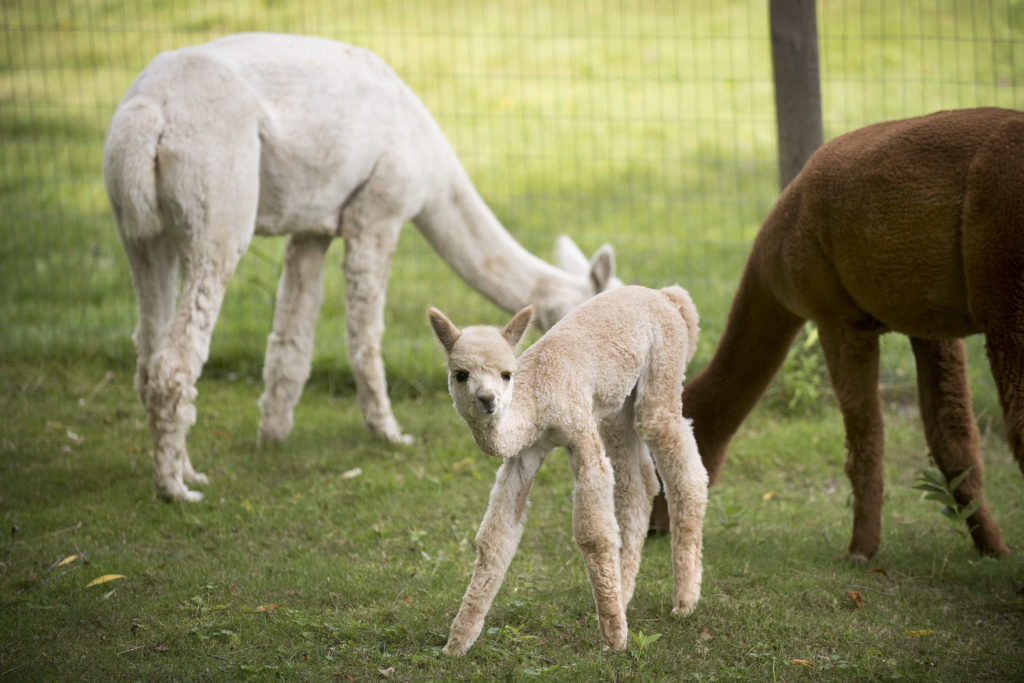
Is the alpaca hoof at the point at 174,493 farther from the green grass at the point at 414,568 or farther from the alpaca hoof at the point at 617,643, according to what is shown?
the alpaca hoof at the point at 617,643

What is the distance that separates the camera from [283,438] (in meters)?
6.23

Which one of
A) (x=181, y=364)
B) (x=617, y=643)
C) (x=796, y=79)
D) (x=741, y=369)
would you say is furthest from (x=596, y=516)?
(x=796, y=79)

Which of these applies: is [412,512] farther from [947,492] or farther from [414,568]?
[947,492]

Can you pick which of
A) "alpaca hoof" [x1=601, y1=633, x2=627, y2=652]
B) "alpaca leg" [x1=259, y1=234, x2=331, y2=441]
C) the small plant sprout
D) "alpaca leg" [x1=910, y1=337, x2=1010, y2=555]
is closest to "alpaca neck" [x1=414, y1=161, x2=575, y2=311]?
"alpaca leg" [x1=259, y1=234, x2=331, y2=441]

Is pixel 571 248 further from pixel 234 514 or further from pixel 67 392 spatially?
pixel 67 392

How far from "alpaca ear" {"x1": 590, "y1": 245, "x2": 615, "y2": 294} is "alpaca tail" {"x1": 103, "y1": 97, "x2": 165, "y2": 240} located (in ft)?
7.98

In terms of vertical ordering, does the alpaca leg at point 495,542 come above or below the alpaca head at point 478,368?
below

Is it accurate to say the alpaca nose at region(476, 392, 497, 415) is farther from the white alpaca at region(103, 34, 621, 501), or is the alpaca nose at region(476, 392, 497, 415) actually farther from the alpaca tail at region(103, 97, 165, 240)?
the alpaca tail at region(103, 97, 165, 240)

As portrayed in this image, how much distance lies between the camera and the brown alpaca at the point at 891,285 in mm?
3703

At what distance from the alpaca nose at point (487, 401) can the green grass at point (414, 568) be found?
0.97m

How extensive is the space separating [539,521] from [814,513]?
140 centimetres

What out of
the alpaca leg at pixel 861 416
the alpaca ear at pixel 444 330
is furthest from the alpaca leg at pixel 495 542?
the alpaca leg at pixel 861 416

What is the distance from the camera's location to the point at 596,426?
357 cm

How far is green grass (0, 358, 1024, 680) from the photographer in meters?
3.70
